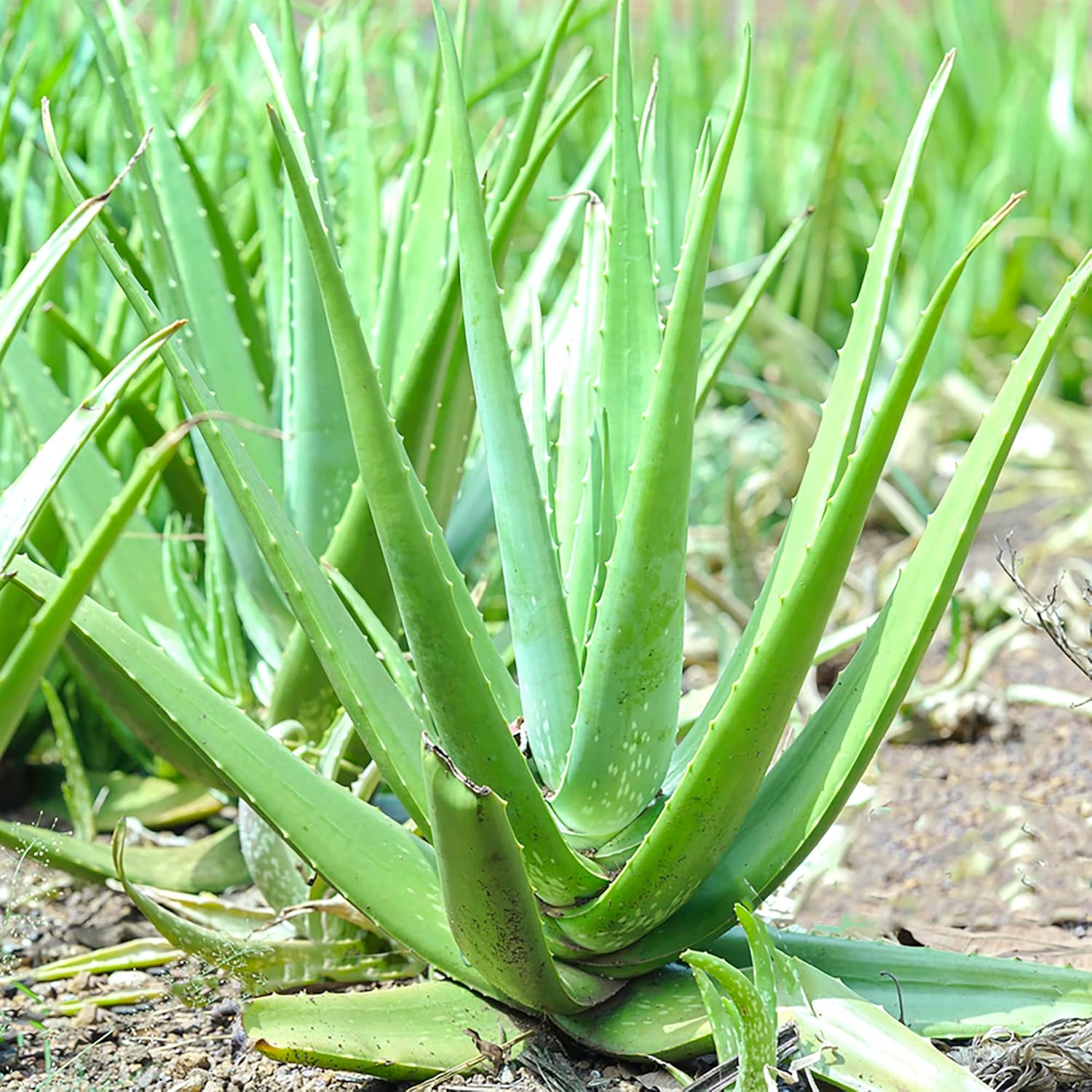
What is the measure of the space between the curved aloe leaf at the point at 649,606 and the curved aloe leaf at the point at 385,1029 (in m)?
0.13

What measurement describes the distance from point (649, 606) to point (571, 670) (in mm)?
87

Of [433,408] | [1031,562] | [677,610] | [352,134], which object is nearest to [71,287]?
[352,134]

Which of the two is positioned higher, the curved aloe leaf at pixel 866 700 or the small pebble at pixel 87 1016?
the curved aloe leaf at pixel 866 700

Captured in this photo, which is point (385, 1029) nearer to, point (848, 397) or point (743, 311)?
point (848, 397)

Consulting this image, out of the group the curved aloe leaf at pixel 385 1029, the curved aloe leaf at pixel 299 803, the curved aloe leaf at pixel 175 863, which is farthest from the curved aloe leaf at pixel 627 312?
the curved aloe leaf at pixel 175 863

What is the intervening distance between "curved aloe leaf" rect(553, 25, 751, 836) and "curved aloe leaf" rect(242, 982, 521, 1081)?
13cm

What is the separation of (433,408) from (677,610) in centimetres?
41

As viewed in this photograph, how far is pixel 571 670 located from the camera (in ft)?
2.66

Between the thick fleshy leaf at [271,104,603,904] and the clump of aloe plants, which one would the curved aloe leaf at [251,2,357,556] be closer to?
the clump of aloe plants

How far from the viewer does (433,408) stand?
3.60ft

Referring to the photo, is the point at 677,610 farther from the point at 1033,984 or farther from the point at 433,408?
the point at 433,408

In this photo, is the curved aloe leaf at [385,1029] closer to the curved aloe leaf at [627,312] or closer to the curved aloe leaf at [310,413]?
the curved aloe leaf at [627,312]

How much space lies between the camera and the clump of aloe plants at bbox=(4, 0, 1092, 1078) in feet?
2.25

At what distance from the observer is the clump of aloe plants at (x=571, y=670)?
69cm
